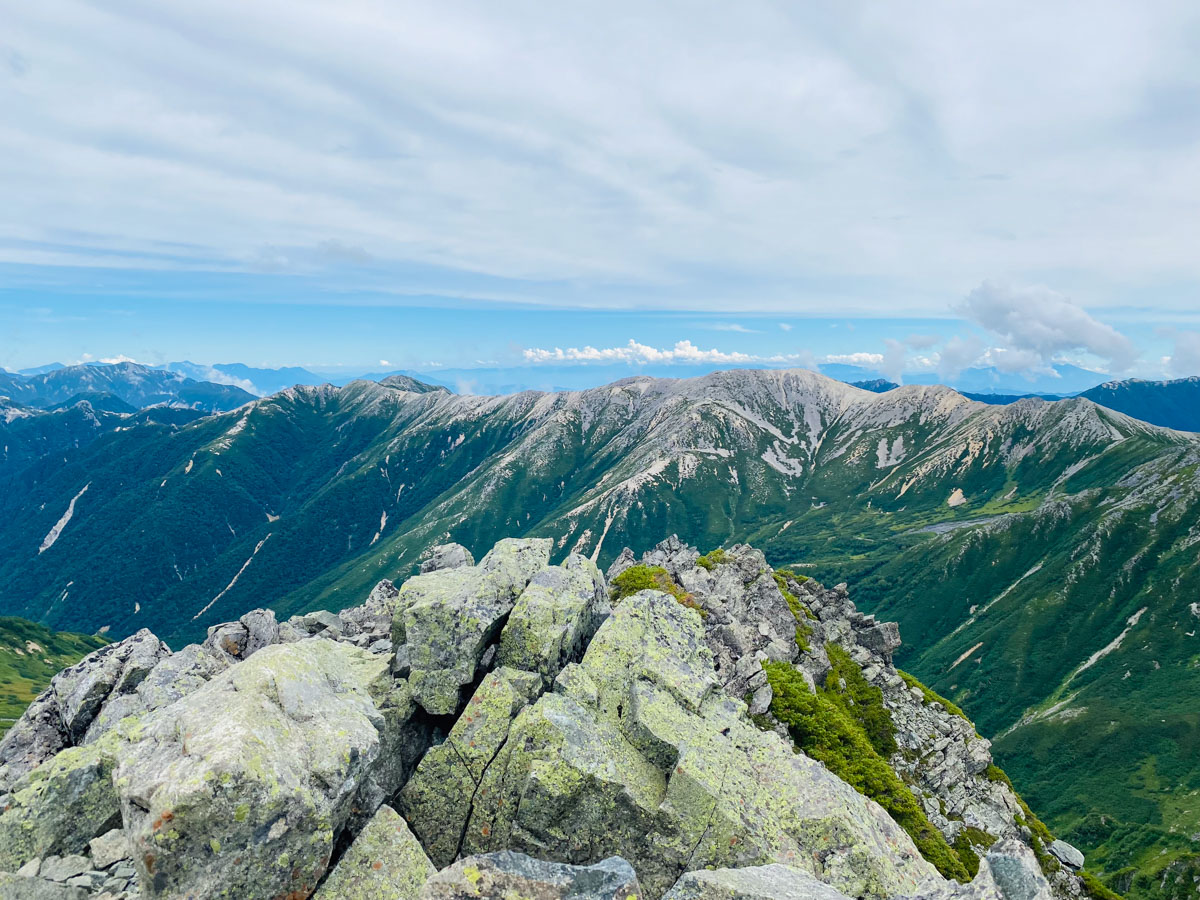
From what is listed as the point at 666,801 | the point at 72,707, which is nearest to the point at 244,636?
the point at 72,707

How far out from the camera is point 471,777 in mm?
28078

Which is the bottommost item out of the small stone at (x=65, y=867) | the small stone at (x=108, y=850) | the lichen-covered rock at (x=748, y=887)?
the small stone at (x=65, y=867)

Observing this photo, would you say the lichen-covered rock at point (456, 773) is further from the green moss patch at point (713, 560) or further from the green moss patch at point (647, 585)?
the green moss patch at point (713, 560)

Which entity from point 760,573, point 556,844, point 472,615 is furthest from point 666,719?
point 760,573

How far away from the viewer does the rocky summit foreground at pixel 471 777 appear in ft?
63.9

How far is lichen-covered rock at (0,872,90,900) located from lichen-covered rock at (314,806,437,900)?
391 inches

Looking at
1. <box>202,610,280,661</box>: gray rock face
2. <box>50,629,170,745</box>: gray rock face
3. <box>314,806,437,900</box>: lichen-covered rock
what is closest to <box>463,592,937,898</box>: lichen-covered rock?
<box>314,806,437,900</box>: lichen-covered rock

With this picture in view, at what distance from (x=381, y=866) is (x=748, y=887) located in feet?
48.1

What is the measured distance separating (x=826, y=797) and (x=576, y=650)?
662 inches

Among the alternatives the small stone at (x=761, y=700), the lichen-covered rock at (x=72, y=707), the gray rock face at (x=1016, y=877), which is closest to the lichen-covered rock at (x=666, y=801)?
the gray rock face at (x=1016, y=877)

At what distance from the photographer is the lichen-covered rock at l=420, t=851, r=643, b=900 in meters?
18.5

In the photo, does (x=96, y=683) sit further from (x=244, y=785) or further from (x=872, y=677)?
(x=872, y=677)

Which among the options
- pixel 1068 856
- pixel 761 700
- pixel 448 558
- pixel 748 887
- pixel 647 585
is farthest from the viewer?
pixel 448 558

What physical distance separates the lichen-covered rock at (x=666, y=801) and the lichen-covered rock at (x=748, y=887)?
17.1 ft
